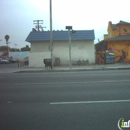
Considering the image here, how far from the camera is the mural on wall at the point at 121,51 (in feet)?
Result: 103

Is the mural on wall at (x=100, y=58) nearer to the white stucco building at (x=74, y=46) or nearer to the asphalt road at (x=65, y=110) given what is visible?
the white stucco building at (x=74, y=46)

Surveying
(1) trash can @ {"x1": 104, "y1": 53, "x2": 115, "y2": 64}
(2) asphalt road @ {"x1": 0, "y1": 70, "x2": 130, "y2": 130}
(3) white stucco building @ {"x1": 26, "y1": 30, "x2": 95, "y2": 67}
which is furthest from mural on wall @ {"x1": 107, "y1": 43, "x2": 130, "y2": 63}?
(2) asphalt road @ {"x1": 0, "y1": 70, "x2": 130, "y2": 130}

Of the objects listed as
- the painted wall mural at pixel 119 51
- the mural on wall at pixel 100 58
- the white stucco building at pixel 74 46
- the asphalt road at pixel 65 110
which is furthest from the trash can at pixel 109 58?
the asphalt road at pixel 65 110

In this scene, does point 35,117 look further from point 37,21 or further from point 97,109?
point 37,21

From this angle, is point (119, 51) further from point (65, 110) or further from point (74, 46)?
point (65, 110)

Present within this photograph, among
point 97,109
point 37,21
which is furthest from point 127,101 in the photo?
point 37,21

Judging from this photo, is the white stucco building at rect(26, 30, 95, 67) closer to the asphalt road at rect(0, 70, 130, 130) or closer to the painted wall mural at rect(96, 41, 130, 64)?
the painted wall mural at rect(96, 41, 130, 64)

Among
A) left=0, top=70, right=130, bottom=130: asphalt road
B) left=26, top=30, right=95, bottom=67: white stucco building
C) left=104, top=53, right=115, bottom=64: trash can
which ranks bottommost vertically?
left=0, top=70, right=130, bottom=130: asphalt road

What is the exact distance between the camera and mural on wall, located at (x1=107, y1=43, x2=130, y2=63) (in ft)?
103

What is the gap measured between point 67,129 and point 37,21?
5292cm

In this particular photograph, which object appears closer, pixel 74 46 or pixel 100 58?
pixel 100 58

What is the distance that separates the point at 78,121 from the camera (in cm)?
508

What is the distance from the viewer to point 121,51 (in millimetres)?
31500

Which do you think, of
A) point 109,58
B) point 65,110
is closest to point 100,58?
point 109,58
